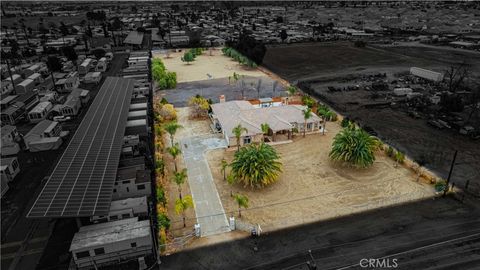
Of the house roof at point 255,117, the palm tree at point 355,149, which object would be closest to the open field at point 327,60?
the house roof at point 255,117

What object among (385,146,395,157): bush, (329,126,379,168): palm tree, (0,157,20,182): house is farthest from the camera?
(385,146,395,157): bush

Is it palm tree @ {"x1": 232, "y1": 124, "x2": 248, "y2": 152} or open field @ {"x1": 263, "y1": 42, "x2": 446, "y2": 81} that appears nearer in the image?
palm tree @ {"x1": 232, "y1": 124, "x2": 248, "y2": 152}

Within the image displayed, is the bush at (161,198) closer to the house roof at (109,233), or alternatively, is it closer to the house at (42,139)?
the house roof at (109,233)

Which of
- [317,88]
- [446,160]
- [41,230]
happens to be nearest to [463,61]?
[317,88]

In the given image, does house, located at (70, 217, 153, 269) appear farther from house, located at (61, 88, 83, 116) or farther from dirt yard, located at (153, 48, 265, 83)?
dirt yard, located at (153, 48, 265, 83)

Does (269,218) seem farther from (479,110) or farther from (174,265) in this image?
(479,110)

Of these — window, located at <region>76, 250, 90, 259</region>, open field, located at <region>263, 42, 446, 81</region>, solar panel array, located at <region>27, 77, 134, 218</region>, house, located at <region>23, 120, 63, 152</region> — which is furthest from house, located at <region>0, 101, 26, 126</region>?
open field, located at <region>263, 42, 446, 81</region>
